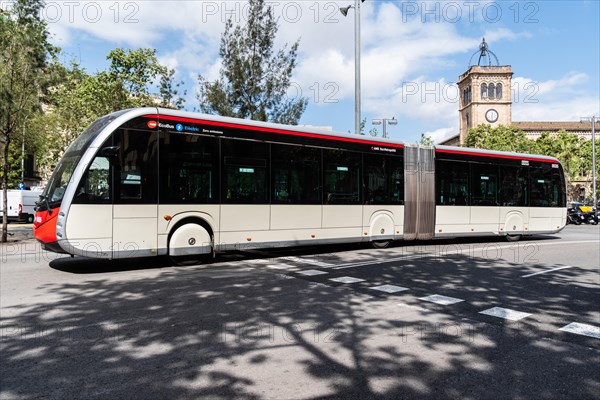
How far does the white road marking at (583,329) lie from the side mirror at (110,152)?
25.5 feet

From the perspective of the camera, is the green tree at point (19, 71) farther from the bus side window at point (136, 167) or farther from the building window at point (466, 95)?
the building window at point (466, 95)

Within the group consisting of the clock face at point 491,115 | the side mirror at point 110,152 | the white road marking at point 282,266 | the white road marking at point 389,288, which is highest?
the clock face at point 491,115

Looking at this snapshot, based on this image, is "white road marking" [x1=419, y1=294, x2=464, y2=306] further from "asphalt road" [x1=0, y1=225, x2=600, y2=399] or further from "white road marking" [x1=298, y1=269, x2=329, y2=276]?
"white road marking" [x1=298, y1=269, x2=329, y2=276]

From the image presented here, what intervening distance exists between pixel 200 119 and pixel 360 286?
500 centimetres

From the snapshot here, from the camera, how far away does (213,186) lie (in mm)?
9586

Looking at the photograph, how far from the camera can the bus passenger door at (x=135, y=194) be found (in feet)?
27.8

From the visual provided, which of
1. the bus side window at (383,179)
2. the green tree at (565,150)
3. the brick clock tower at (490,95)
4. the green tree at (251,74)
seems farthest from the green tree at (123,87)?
the brick clock tower at (490,95)

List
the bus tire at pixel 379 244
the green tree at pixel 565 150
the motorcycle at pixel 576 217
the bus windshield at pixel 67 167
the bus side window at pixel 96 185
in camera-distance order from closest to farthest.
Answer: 1. the bus side window at pixel 96 185
2. the bus windshield at pixel 67 167
3. the bus tire at pixel 379 244
4. the motorcycle at pixel 576 217
5. the green tree at pixel 565 150

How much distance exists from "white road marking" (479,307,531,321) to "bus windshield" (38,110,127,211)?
7.44 m

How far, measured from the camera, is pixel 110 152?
835cm

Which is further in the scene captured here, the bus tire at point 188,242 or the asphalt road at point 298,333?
the bus tire at point 188,242

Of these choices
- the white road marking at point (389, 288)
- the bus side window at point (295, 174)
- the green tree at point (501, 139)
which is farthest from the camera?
the green tree at point (501, 139)

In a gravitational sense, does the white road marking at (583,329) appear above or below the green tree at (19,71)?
below

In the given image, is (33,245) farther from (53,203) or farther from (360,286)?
(360,286)
